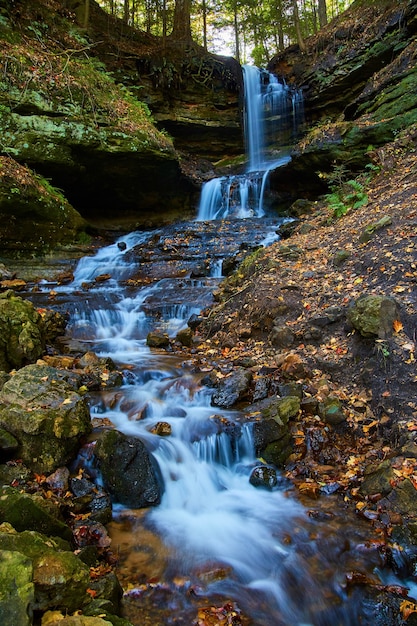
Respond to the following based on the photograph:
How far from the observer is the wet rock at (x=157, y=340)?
7.26 metres

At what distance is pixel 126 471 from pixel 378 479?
7.72ft

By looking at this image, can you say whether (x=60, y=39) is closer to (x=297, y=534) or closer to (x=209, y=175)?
(x=209, y=175)

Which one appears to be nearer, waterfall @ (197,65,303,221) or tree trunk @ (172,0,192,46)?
tree trunk @ (172,0,192,46)

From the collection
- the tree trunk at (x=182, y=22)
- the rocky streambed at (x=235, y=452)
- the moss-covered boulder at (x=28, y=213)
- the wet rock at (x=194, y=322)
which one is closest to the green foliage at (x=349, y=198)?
the rocky streambed at (x=235, y=452)

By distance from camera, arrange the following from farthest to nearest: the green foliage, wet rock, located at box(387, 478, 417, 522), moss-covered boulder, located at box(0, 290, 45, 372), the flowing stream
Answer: the green foliage < moss-covered boulder, located at box(0, 290, 45, 372) < wet rock, located at box(387, 478, 417, 522) < the flowing stream

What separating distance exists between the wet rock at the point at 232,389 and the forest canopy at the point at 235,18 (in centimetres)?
1782

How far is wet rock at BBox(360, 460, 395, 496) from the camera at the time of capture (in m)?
3.58

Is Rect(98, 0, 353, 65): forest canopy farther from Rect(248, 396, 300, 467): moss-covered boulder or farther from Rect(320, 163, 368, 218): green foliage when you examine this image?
Rect(248, 396, 300, 467): moss-covered boulder

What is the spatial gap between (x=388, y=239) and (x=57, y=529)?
5.71m

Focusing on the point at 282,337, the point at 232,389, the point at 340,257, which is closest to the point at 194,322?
the point at 282,337

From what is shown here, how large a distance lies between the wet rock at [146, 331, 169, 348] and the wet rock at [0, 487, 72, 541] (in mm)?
4460

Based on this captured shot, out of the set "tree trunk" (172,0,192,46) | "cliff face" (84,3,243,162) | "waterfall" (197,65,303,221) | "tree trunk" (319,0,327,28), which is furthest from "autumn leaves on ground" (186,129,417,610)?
"tree trunk" (319,0,327,28)

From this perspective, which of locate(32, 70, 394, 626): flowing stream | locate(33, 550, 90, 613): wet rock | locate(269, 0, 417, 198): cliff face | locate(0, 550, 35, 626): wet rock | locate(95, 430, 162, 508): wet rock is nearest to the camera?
locate(0, 550, 35, 626): wet rock

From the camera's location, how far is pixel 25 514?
267cm
